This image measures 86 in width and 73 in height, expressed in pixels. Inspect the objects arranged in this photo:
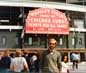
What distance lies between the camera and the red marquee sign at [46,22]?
47469 millimetres

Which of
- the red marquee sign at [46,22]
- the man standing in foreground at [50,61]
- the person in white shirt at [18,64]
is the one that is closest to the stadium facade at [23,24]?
the red marquee sign at [46,22]

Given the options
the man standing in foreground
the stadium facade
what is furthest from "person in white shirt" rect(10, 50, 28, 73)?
the stadium facade

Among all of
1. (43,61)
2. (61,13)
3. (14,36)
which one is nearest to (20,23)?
(14,36)

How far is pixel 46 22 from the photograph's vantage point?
1902 inches

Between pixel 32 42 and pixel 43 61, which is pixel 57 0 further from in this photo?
pixel 43 61

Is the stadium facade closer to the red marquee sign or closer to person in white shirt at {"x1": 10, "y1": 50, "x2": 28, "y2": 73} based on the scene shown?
the red marquee sign

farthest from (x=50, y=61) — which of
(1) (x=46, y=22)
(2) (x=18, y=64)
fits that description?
(1) (x=46, y=22)

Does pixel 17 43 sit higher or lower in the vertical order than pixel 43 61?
lower

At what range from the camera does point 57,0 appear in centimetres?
5147

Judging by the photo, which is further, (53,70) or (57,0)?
(57,0)

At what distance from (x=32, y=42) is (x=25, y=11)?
11.9 ft

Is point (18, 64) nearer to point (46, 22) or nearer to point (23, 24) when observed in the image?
point (23, 24)

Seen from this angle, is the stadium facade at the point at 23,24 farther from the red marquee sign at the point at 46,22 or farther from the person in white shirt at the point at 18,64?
the person in white shirt at the point at 18,64

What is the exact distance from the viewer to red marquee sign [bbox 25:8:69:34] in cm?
4747
